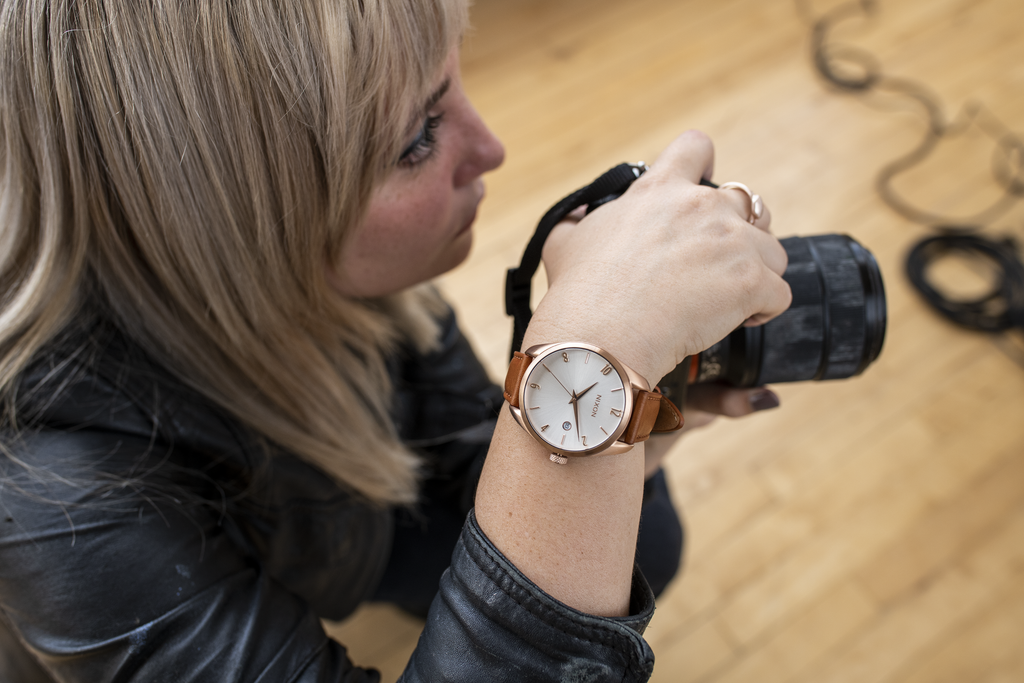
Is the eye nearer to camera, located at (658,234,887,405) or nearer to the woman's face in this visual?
the woman's face

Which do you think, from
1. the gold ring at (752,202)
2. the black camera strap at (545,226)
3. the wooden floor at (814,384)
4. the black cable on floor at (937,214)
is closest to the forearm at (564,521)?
the black camera strap at (545,226)

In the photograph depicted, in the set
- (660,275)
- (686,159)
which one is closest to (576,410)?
(660,275)

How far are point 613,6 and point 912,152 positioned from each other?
870 millimetres

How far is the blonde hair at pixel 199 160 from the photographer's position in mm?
505

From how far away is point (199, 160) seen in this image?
0.54 m

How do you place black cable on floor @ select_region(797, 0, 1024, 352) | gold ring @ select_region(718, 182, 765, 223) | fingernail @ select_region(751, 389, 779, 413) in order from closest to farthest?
gold ring @ select_region(718, 182, 765, 223), fingernail @ select_region(751, 389, 779, 413), black cable on floor @ select_region(797, 0, 1024, 352)

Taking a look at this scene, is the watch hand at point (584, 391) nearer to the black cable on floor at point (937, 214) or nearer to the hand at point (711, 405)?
the hand at point (711, 405)

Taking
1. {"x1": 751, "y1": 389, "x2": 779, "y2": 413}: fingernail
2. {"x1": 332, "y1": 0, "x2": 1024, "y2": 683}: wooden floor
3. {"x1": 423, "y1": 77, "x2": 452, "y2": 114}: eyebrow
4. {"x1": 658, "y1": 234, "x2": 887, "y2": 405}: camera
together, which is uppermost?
{"x1": 423, "y1": 77, "x2": 452, "y2": 114}: eyebrow

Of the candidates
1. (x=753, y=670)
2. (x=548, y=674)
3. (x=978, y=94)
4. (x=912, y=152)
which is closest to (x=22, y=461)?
(x=548, y=674)

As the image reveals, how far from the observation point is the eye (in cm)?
62

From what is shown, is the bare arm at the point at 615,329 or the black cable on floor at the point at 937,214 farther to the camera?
the black cable on floor at the point at 937,214

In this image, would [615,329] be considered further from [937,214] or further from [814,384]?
[937,214]

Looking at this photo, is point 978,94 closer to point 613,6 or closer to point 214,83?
point 613,6

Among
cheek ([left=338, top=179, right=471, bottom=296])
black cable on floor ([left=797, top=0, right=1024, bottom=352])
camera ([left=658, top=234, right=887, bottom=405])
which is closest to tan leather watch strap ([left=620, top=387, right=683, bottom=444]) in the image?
camera ([left=658, top=234, right=887, bottom=405])
